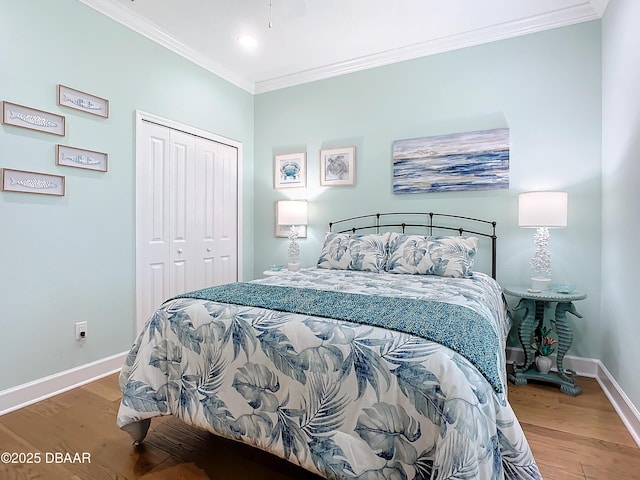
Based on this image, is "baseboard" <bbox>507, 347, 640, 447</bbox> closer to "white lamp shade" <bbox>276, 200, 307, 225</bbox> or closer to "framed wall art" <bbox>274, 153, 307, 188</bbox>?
"white lamp shade" <bbox>276, 200, 307, 225</bbox>

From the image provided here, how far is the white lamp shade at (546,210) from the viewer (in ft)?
7.92

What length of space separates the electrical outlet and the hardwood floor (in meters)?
0.42

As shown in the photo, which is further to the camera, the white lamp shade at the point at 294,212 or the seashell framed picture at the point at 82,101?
the white lamp shade at the point at 294,212

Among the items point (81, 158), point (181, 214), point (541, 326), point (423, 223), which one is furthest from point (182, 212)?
point (541, 326)

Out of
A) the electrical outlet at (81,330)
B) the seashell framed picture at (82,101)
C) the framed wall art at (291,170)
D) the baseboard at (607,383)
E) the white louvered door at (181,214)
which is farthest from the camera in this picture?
the framed wall art at (291,170)

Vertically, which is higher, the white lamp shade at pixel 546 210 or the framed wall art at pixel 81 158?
the framed wall art at pixel 81 158

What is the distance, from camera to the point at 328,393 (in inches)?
49.6

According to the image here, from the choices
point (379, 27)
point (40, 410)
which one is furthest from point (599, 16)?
point (40, 410)

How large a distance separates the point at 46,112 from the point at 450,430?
9.43ft

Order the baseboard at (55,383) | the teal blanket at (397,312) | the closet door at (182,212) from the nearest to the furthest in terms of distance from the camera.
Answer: the teal blanket at (397,312)
the baseboard at (55,383)
the closet door at (182,212)

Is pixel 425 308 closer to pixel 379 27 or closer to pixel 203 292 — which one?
pixel 203 292

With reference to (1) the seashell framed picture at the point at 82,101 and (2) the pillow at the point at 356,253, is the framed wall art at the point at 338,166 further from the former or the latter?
(1) the seashell framed picture at the point at 82,101

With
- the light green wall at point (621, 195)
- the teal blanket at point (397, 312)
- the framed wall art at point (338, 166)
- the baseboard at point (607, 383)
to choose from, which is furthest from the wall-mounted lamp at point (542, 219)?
the framed wall art at point (338, 166)

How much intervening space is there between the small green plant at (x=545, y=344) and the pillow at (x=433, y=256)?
2.28 ft
